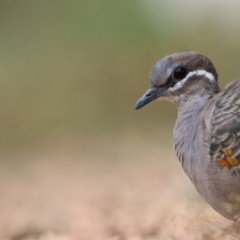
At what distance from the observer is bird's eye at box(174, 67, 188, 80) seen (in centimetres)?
259

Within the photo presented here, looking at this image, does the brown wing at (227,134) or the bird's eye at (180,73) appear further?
the bird's eye at (180,73)

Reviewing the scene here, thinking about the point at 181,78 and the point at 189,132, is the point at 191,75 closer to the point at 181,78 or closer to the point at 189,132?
the point at 181,78

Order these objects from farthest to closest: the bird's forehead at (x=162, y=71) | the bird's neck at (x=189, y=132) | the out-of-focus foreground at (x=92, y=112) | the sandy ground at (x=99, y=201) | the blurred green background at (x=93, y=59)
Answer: the blurred green background at (x=93, y=59) < the out-of-focus foreground at (x=92, y=112) < the sandy ground at (x=99, y=201) < the bird's forehead at (x=162, y=71) < the bird's neck at (x=189, y=132)

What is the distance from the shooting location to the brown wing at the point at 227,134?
2.26m

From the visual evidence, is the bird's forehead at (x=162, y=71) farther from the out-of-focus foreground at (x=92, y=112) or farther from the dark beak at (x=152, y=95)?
the out-of-focus foreground at (x=92, y=112)

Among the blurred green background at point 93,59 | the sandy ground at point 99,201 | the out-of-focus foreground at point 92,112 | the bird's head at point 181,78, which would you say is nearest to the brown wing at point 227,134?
the bird's head at point 181,78

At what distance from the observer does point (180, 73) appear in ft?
8.56

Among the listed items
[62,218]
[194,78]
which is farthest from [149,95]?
[62,218]

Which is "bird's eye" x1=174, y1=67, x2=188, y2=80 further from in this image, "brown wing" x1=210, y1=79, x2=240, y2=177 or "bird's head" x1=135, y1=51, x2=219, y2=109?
"brown wing" x1=210, y1=79, x2=240, y2=177

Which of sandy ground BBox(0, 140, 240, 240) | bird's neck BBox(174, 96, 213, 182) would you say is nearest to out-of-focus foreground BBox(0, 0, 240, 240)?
sandy ground BBox(0, 140, 240, 240)

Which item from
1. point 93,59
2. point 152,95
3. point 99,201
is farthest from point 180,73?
point 93,59

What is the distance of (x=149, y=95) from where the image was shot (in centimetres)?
265

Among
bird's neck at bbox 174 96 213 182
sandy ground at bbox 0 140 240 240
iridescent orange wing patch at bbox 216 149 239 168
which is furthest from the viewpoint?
sandy ground at bbox 0 140 240 240

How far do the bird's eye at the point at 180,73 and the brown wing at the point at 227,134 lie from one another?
30 cm
